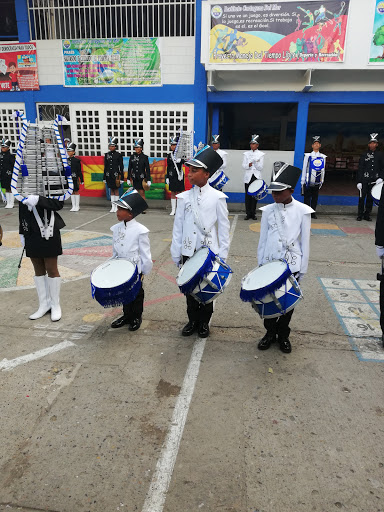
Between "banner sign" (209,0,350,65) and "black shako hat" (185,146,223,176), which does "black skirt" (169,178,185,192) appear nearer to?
"banner sign" (209,0,350,65)

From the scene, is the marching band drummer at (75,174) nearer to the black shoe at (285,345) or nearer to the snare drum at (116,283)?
the snare drum at (116,283)

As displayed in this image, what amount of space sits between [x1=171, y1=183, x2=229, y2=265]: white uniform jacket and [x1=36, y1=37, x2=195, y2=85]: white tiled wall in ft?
30.9

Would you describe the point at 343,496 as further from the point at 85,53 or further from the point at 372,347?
the point at 85,53

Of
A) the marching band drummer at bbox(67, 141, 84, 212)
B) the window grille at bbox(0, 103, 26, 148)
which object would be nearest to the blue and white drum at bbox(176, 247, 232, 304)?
the marching band drummer at bbox(67, 141, 84, 212)

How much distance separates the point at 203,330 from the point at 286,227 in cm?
151

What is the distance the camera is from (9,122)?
1352 cm

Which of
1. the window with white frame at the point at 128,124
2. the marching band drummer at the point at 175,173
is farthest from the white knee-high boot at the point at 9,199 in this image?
the marching band drummer at the point at 175,173

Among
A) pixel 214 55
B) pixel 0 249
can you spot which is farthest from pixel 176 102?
pixel 0 249

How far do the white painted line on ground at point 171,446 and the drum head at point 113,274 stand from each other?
3.60 ft

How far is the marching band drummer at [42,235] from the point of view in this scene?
4.45 metres

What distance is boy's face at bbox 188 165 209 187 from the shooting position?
402cm

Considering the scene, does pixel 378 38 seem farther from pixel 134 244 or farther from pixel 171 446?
pixel 171 446

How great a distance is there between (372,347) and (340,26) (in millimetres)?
9837

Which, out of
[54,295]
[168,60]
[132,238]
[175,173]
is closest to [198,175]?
[132,238]
